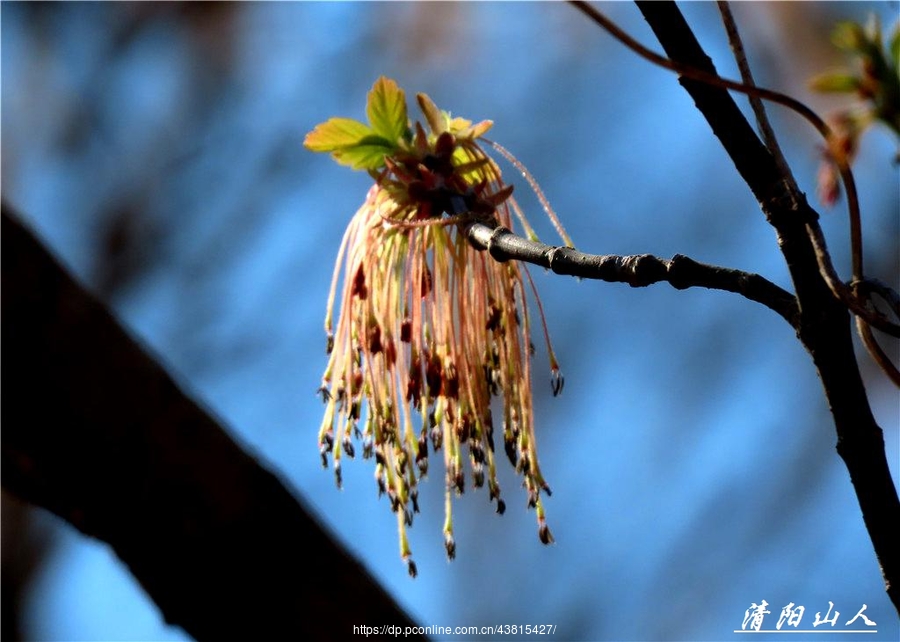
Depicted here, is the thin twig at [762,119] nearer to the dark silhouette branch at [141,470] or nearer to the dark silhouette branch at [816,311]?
the dark silhouette branch at [816,311]

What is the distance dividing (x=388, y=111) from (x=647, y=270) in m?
0.37

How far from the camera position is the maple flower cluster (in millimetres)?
769

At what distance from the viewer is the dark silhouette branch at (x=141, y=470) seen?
0.61 m

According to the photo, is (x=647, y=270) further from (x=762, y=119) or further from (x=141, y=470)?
(x=141, y=470)

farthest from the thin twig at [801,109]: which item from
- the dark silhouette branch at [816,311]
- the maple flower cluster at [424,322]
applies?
the maple flower cluster at [424,322]

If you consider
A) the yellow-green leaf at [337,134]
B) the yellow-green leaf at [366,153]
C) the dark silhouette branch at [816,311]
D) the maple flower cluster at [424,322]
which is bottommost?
the dark silhouette branch at [816,311]

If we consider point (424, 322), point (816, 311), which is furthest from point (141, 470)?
point (816, 311)

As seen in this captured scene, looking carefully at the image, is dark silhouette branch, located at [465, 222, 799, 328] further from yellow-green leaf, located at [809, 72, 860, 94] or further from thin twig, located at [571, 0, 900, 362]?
yellow-green leaf, located at [809, 72, 860, 94]

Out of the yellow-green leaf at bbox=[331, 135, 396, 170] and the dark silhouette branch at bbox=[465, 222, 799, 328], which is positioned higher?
the yellow-green leaf at bbox=[331, 135, 396, 170]

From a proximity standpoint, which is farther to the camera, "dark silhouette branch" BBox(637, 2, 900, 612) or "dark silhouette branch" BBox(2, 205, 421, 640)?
"dark silhouette branch" BBox(2, 205, 421, 640)

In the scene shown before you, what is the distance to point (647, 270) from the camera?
19.9 inches

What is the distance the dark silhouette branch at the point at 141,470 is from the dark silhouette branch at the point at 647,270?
24 cm

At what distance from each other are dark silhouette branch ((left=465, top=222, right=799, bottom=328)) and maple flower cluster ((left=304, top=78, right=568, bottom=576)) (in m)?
0.18

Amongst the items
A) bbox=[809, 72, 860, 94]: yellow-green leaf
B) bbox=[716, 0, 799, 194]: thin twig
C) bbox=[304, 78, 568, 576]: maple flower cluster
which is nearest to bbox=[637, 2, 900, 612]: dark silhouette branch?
bbox=[716, 0, 799, 194]: thin twig
